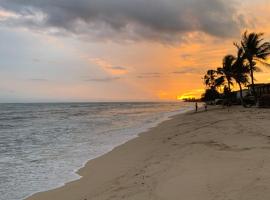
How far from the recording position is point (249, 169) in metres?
6.45

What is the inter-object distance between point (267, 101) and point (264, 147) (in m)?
27.8

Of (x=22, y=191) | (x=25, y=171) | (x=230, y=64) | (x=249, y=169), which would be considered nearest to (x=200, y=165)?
(x=249, y=169)

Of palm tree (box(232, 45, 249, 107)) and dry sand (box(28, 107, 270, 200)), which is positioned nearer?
dry sand (box(28, 107, 270, 200))

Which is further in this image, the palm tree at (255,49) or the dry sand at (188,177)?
the palm tree at (255,49)

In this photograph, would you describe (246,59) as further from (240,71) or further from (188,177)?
(188,177)

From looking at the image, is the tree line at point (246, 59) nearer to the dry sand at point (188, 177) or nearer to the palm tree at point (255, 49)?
the palm tree at point (255, 49)

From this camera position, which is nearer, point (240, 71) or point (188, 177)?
point (188, 177)

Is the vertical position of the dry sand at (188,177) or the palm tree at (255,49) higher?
the palm tree at (255,49)

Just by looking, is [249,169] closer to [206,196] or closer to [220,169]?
[220,169]

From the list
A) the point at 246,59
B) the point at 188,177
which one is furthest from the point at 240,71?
the point at 188,177

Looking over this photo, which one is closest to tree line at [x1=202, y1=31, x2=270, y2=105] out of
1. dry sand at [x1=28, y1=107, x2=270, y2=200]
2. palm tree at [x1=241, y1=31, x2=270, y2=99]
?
palm tree at [x1=241, y1=31, x2=270, y2=99]

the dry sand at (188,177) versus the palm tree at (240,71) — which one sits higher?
the palm tree at (240,71)

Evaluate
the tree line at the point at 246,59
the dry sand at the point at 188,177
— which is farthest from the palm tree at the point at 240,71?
the dry sand at the point at 188,177

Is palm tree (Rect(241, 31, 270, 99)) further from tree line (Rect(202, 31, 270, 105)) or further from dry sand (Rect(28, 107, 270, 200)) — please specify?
dry sand (Rect(28, 107, 270, 200))
